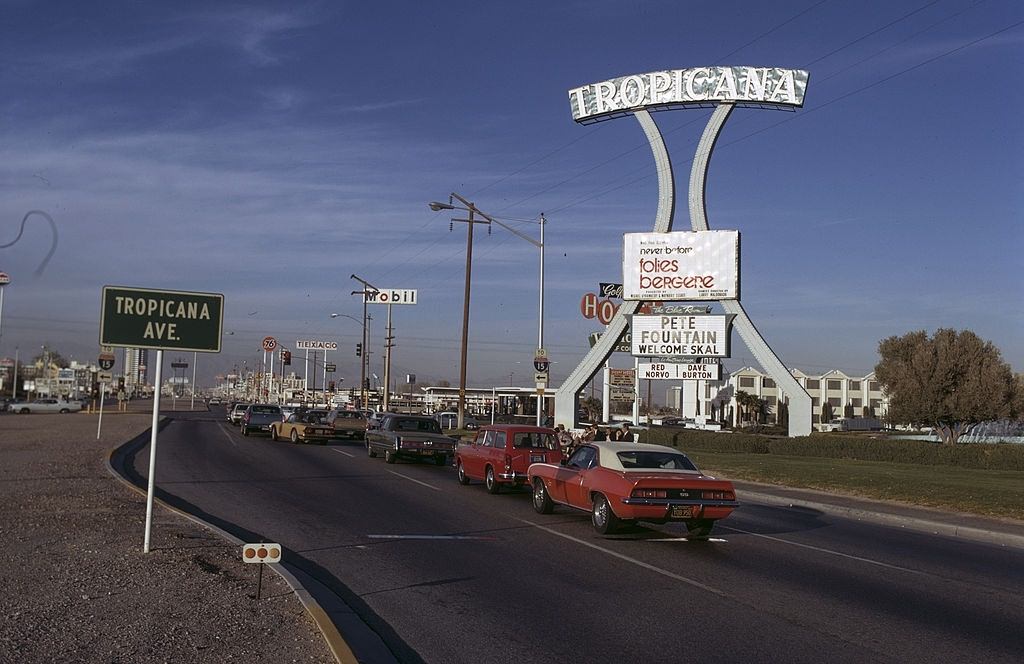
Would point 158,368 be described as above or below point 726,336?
below

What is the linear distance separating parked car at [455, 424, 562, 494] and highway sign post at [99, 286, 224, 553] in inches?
376

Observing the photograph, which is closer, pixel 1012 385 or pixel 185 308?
pixel 185 308

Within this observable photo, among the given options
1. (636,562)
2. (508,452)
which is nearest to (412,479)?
(508,452)

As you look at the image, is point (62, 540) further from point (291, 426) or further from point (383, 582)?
point (291, 426)

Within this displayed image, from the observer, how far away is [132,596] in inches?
339

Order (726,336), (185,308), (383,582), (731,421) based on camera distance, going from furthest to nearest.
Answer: (731,421)
(726,336)
(185,308)
(383,582)

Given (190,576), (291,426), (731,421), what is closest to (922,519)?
(190,576)

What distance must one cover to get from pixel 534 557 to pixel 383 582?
8.69 ft

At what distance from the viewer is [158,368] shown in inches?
434

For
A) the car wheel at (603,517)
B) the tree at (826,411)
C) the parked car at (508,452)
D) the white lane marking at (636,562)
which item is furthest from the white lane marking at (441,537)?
the tree at (826,411)

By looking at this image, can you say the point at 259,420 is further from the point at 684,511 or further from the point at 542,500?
the point at 684,511

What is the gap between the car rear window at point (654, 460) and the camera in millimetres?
14799

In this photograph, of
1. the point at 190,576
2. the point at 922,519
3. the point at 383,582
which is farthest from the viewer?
the point at 922,519

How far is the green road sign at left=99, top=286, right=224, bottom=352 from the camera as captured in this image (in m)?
10.9
